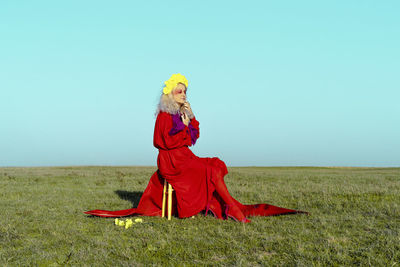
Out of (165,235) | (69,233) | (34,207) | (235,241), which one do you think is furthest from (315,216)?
(34,207)

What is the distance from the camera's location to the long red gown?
7.46 meters

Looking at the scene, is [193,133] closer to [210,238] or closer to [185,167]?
[185,167]

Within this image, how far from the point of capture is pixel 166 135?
7.60 metres

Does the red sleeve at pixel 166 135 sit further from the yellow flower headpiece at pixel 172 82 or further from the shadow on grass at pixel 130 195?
the shadow on grass at pixel 130 195

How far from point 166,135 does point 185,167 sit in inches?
30.6

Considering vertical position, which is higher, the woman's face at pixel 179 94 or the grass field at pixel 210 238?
the woman's face at pixel 179 94

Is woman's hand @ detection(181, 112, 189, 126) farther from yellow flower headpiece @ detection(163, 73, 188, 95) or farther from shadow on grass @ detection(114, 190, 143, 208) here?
shadow on grass @ detection(114, 190, 143, 208)

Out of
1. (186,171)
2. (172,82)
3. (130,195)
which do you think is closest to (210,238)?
(186,171)

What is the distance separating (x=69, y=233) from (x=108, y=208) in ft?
10.8

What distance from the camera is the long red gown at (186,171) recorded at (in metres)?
7.46

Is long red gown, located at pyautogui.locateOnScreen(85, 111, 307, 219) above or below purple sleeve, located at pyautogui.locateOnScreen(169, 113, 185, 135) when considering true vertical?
below

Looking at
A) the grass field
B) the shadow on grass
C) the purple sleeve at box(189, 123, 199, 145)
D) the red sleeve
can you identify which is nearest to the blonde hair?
the red sleeve

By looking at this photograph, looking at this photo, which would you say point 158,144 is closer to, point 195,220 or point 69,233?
point 195,220

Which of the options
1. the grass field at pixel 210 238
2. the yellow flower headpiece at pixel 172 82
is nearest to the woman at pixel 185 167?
the yellow flower headpiece at pixel 172 82
